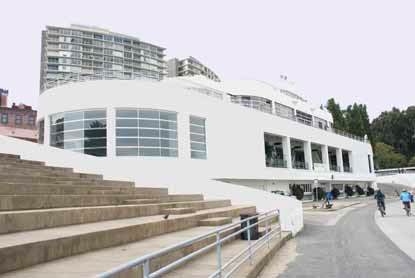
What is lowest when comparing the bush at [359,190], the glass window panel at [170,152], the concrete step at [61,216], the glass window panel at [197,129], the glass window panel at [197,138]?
the bush at [359,190]

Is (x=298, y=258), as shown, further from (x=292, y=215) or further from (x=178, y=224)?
(x=292, y=215)

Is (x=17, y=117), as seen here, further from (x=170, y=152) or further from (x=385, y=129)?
(x=385, y=129)

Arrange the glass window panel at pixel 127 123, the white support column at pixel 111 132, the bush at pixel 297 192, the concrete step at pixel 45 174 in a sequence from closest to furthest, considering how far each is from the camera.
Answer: the concrete step at pixel 45 174 < the white support column at pixel 111 132 < the glass window panel at pixel 127 123 < the bush at pixel 297 192

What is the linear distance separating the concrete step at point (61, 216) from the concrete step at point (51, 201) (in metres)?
0.43

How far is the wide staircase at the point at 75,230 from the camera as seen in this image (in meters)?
4.46

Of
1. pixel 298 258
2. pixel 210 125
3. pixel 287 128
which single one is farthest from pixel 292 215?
pixel 287 128

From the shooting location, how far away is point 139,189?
1302 cm

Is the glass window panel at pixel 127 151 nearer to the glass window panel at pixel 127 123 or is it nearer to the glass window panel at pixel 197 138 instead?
the glass window panel at pixel 127 123

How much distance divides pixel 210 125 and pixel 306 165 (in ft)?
57.8

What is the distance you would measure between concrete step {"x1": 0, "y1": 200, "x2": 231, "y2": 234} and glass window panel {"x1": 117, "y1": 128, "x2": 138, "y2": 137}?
13443 mm

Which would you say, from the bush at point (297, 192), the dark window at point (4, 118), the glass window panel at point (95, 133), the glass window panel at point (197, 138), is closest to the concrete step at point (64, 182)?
the glass window panel at point (95, 133)

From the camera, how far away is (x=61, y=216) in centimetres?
659

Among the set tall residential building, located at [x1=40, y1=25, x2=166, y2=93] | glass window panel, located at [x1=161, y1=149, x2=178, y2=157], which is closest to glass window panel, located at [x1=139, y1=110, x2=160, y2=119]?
glass window panel, located at [x1=161, y1=149, x2=178, y2=157]

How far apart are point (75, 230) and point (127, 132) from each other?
17.4 metres
